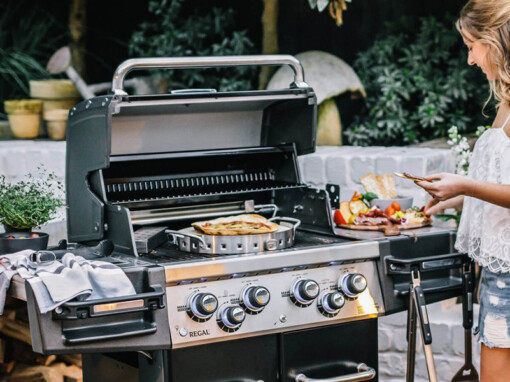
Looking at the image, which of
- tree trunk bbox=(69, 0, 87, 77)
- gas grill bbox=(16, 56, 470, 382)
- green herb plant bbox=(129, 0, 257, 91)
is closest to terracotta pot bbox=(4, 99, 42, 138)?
tree trunk bbox=(69, 0, 87, 77)

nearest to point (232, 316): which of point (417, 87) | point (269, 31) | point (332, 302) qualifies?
point (332, 302)

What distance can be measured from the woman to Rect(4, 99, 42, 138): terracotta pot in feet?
14.1

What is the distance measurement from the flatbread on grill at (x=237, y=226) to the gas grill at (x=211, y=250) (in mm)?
35

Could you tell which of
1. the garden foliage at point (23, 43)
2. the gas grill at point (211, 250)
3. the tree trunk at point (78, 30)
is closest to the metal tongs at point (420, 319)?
the gas grill at point (211, 250)

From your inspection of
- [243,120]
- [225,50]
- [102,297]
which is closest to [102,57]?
[225,50]

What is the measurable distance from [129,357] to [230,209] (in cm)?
79

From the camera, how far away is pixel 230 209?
3.26m

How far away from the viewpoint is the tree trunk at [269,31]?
241 inches

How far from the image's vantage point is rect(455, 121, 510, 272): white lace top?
2.67 m

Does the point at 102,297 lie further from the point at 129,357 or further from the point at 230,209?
the point at 230,209

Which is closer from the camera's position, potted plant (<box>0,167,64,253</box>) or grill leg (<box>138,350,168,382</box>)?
grill leg (<box>138,350,168,382</box>)

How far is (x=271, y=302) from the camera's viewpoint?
267 cm

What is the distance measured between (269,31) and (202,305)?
4002mm

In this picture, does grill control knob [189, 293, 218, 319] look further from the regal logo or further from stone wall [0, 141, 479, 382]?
stone wall [0, 141, 479, 382]
